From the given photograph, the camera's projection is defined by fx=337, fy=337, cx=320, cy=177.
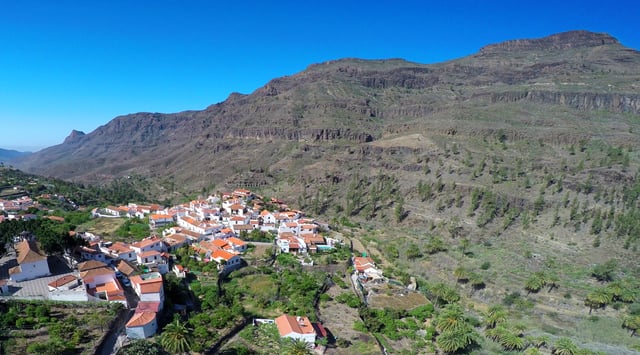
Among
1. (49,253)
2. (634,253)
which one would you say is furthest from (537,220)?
(49,253)

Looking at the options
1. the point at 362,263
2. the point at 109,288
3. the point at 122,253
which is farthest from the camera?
the point at 362,263

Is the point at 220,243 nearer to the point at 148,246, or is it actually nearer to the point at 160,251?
the point at 160,251

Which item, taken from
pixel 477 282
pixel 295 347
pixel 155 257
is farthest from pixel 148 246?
pixel 477 282

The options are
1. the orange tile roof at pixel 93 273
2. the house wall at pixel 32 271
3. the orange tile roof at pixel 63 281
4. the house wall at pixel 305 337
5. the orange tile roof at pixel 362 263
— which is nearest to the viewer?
the orange tile roof at pixel 63 281

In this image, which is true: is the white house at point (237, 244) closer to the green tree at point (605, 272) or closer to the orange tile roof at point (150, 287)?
the orange tile roof at point (150, 287)

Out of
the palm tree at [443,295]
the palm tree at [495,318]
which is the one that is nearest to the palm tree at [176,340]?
the palm tree at [443,295]
